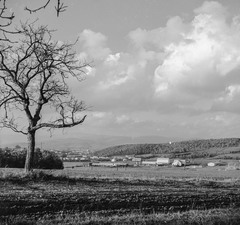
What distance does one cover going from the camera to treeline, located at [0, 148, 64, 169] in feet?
147

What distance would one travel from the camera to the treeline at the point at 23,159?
147 ft

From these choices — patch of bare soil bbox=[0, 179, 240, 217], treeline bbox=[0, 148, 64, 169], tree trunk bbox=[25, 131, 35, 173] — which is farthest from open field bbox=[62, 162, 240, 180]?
patch of bare soil bbox=[0, 179, 240, 217]

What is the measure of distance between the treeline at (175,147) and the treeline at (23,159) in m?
41.7

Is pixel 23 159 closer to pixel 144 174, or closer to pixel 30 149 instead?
pixel 144 174

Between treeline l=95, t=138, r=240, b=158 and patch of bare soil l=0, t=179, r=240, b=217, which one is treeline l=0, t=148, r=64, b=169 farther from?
treeline l=95, t=138, r=240, b=158

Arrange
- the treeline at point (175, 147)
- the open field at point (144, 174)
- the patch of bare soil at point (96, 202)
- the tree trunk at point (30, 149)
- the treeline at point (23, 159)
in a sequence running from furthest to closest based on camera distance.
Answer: the treeline at point (175, 147), the treeline at point (23, 159), the open field at point (144, 174), the tree trunk at point (30, 149), the patch of bare soil at point (96, 202)

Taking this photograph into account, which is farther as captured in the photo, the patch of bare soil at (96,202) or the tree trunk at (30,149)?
the tree trunk at (30,149)

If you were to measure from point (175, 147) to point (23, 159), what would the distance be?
5183 centimetres

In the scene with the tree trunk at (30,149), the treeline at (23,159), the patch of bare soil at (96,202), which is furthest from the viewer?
the treeline at (23,159)

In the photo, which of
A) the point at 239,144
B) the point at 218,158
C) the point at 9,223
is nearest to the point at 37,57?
the point at 9,223

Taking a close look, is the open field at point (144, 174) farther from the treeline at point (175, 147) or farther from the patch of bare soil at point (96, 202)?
the treeline at point (175, 147)

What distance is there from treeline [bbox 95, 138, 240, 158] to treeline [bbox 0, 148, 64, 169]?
41.7 meters

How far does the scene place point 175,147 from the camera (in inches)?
3656

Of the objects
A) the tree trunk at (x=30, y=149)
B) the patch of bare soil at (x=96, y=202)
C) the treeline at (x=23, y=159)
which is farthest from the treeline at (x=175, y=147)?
the patch of bare soil at (x=96, y=202)
